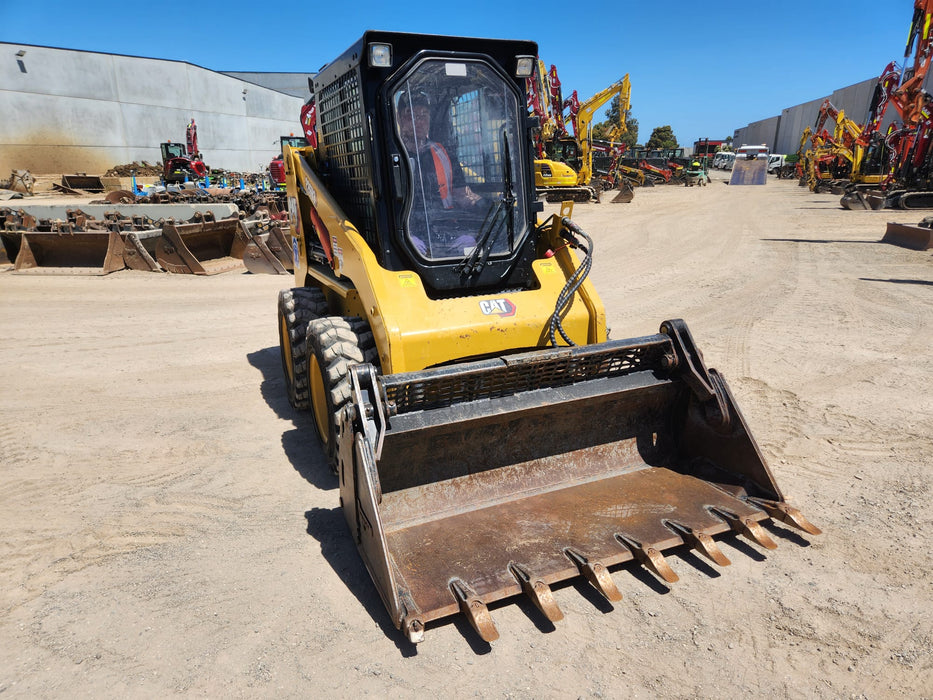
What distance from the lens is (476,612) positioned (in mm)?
2336

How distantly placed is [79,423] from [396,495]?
289cm

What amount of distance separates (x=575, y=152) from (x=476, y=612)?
21.9 meters

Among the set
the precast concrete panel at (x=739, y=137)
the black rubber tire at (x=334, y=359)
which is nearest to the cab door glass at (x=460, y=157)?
the black rubber tire at (x=334, y=359)

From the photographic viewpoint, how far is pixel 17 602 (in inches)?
102

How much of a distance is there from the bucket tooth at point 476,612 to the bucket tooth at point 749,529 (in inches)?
52.4

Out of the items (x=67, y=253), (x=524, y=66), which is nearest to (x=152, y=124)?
(x=67, y=253)

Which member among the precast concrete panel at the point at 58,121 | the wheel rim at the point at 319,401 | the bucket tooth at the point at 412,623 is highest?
the precast concrete panel at the point at 58,121

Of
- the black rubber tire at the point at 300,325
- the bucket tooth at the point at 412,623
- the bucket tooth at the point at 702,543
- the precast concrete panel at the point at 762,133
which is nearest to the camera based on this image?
the bucket tooth at the point at 412,623

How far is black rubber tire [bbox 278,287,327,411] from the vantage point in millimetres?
4113

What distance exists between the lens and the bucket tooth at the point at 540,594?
2.40m

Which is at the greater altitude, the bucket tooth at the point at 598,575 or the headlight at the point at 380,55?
the headlight at the point at 380,55

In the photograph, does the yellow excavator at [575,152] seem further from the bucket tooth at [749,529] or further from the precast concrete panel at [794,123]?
the precast concrete panel at [794,123]

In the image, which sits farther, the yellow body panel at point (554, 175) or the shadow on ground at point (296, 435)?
the yellow body panel at point (554, 175)

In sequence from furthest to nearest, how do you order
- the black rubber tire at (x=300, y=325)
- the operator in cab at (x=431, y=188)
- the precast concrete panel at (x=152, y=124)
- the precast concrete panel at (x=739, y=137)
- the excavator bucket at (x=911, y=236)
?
the precast concrete panel at (x=739, y=137) < the precast concrete panel at (x=152, y=124) < the excavator bucket at (x=911, y=236) < the black rubber tire at (x=300, y=325) < the operator in cab at (x=431, y=188)
